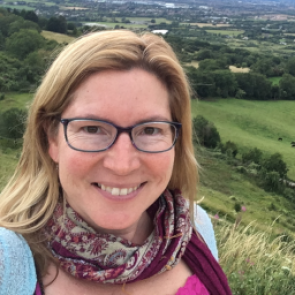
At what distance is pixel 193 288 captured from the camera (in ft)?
5.92

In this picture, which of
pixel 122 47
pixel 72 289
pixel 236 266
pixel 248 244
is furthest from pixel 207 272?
pixel 248 244

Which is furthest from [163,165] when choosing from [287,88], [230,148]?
[287,88]

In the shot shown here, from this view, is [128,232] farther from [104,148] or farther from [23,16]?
[23,16]

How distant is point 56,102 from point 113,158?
0.35 meters

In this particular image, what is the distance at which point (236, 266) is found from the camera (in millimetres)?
3168

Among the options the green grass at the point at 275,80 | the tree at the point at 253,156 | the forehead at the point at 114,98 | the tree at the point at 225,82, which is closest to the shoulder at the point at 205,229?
the forehead at the point at 114,98

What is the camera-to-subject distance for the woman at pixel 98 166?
1.48 m

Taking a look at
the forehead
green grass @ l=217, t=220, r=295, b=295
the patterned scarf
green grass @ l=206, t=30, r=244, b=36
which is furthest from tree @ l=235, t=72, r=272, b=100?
green grass @ l=206, t=30, r=244, b=36

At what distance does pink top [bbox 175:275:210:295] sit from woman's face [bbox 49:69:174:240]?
19.1 inches

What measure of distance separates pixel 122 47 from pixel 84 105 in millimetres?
312

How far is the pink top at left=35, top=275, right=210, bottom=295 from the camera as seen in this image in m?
1.77

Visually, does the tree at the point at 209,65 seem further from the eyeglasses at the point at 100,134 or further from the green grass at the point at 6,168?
the eyeglasses at the point at 100,134

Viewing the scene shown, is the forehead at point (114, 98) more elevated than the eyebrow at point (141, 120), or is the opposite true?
the forehead at point (114, 98)

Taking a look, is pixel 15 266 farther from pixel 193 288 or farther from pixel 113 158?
pixel 193 288
